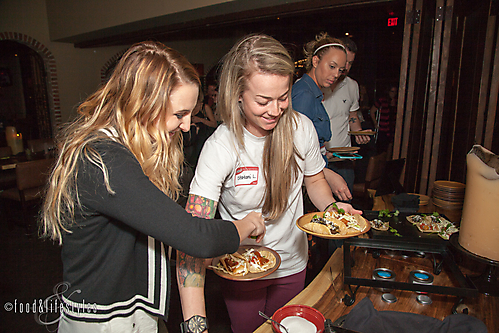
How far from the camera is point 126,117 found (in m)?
0.91

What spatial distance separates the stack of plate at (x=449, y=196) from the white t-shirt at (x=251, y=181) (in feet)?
4.31

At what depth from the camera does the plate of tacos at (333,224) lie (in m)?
1.23

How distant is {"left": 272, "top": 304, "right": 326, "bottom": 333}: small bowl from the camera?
38.7 inches

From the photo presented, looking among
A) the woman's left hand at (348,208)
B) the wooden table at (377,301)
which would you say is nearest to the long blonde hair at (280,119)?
the woman's left hand at (348,208)

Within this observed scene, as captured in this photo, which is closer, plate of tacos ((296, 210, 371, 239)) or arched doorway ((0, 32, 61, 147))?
plate of tacos ((296, 210, 371, 239))

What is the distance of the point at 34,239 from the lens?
12.8 feet

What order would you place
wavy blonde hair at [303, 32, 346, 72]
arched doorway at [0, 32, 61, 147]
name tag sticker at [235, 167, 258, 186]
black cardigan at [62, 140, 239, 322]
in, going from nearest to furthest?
black cardigan at [62, 140, 239, 322], name tag sticker at [235, 167, 258, 186], wavy blonde hair at [303, 32, 346, 72], arched doorway at [0, 32, 61, 147]

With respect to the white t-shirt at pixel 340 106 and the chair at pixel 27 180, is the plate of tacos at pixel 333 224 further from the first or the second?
the chair at pixel 27 180

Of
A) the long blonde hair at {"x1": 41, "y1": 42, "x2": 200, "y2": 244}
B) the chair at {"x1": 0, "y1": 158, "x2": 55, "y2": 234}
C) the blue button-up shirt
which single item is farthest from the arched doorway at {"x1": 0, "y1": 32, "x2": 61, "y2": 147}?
the long blonde hair at {"x1": 41, "y1": 42, "x2": 200, "y2": 244}

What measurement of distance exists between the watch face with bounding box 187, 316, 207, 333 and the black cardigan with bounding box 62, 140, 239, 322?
0.34 feet

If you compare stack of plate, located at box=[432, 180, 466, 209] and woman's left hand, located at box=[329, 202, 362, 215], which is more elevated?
woman's left hand, located at box=[329, 202, 362, 215]

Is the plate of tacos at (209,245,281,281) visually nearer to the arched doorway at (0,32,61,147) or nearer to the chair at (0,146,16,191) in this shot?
the chair at (0,146,16,191)

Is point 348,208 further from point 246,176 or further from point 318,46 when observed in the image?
point 318,46

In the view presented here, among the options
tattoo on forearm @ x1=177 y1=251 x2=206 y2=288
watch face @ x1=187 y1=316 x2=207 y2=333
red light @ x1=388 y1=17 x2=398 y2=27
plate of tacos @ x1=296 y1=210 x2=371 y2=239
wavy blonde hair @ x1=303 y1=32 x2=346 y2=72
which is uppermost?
red light @ x1=388 y1=17 x2=398 y2=27
